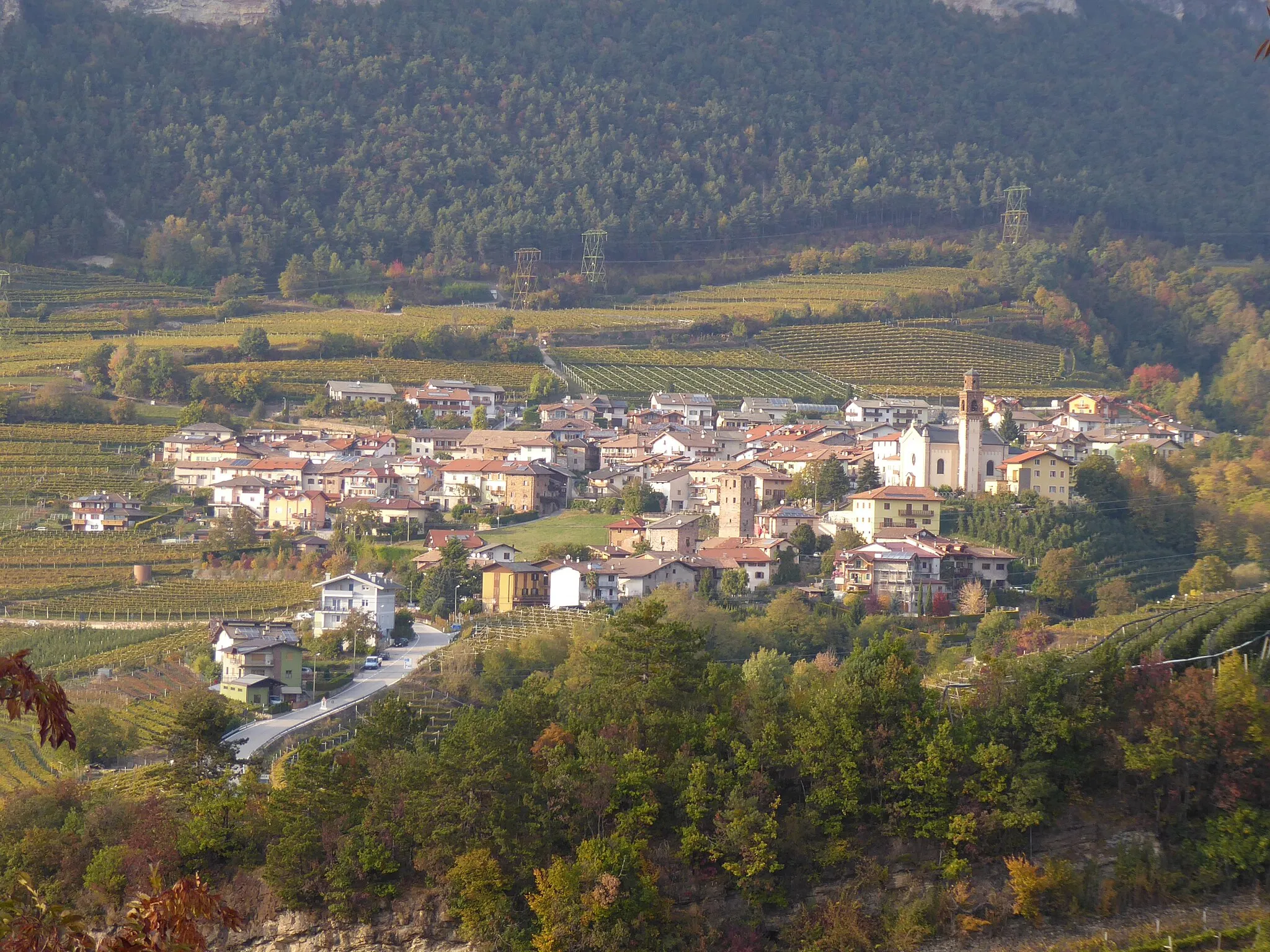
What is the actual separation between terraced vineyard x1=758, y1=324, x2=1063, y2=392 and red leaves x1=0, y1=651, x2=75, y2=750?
194ft

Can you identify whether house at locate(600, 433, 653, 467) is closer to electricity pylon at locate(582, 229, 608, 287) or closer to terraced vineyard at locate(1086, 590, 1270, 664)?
terraced vineyard at locate(1086, 590, 1270, 664)

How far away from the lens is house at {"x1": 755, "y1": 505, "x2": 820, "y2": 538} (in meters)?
42.6

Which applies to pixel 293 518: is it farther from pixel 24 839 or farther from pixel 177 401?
pixel 24 839

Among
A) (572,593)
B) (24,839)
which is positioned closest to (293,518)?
(572,593)

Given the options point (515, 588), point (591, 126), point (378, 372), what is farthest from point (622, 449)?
point (591, 126)

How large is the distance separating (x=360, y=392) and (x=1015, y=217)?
48839 millimetres

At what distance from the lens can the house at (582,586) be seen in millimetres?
37938

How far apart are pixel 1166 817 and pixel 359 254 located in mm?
71255

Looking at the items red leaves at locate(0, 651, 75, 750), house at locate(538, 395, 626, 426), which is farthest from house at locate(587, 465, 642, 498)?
red leaves at locate(0, 651, 75, 750)

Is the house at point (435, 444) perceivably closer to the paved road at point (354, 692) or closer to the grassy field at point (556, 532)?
the grassy field at point (556, 532)

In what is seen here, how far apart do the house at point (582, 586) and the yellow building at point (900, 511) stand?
7.08 meters

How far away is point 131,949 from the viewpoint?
27.9 feet

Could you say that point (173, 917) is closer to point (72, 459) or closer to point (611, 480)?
point (611, 480)

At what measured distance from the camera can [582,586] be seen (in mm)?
37969
